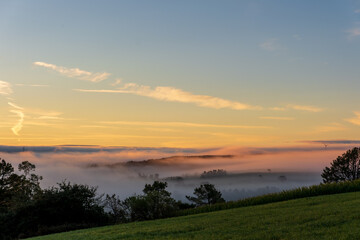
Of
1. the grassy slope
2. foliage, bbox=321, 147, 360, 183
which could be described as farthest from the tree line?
foliage, bbox=321, 147, 360, 183

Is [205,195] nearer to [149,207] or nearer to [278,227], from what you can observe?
[149,207]

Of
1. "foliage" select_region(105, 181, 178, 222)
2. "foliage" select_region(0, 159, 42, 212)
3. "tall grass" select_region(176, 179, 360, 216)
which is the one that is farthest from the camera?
"foliage" select_region(0, 159, 42, 212)

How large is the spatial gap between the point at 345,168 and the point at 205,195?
25433mm

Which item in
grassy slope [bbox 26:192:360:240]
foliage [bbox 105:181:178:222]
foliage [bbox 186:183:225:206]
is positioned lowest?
foliage [bbox 186:183:225:206]

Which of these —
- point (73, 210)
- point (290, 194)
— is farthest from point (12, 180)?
point (290, 194)

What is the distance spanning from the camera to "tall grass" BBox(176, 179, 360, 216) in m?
26.6

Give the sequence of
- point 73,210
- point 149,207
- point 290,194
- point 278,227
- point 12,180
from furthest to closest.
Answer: point 12,180 < point 73,210 < point 149,207 < point 290,194 < point 278,227

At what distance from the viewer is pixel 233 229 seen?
1503 cm

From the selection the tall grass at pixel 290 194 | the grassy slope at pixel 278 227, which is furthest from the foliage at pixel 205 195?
the grassy slope at pixel 278 227

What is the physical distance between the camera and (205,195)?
63781 mm

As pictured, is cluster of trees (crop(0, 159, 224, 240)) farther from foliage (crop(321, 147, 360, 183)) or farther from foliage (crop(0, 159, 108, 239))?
foliage (crop(321, 147, 360, 183))

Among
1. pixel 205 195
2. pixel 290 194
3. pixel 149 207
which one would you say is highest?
pixel 290 194

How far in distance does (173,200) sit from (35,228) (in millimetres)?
11155

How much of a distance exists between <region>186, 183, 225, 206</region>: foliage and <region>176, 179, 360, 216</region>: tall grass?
36145 mm
